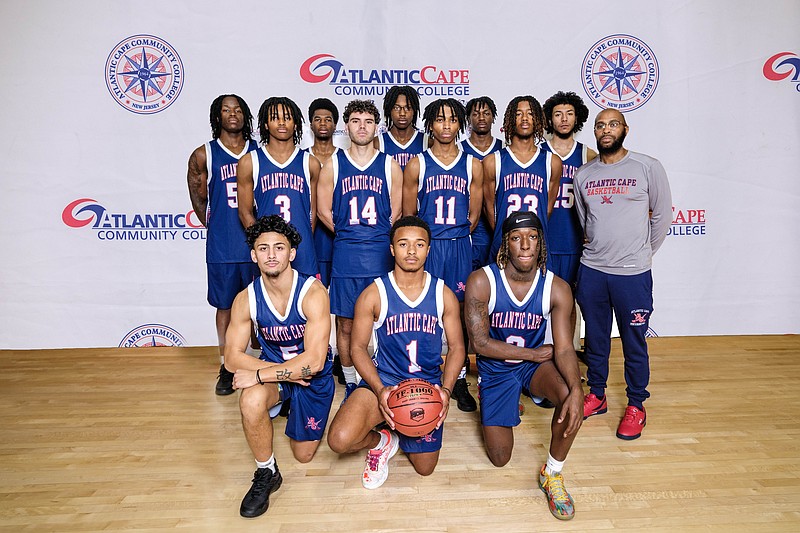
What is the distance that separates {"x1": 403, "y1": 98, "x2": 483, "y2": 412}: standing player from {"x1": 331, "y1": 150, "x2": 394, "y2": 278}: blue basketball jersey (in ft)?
0.51

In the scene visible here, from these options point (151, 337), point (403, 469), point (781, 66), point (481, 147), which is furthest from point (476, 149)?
point (151, 337)

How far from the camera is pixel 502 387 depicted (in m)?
2.07

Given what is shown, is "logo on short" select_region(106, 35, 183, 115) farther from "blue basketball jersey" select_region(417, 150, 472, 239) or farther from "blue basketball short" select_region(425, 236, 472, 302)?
"blue basketball short" select_region(425, 236, 472, 302)

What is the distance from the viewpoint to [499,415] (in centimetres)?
204

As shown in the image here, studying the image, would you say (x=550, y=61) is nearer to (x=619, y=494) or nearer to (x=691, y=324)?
(x=691, y=324)

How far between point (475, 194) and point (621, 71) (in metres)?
1.95

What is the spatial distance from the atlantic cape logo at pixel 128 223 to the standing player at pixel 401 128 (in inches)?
64.6

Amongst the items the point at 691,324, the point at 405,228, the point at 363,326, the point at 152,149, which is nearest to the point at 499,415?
the point at 363,326

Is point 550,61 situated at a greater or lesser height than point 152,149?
greater

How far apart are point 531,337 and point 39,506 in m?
1.90

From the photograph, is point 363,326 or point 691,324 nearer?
point 363,326

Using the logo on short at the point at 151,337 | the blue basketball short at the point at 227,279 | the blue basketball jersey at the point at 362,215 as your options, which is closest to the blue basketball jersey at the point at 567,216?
the blue basketball jersey at the point at 362,215

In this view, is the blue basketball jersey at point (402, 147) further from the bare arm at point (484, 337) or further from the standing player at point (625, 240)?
the bare arm at point (484, 337)

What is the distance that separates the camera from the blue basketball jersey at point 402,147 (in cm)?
288
